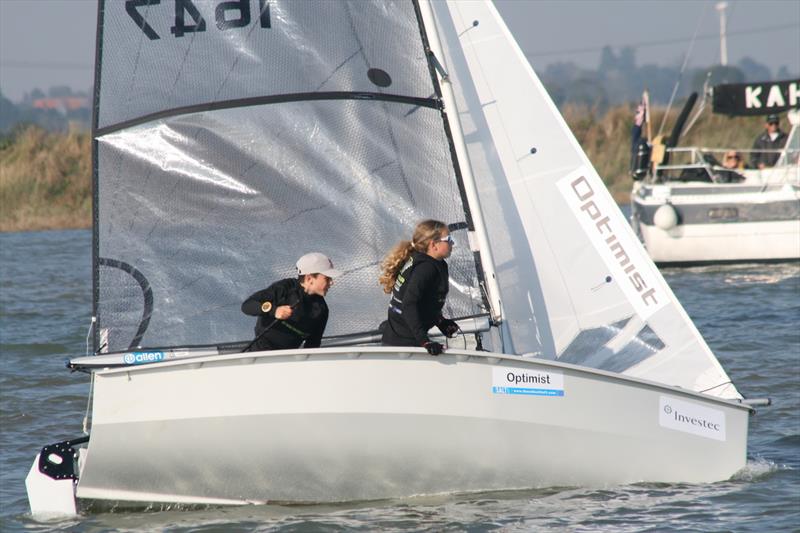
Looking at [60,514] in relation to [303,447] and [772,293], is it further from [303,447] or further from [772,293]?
[772,293]

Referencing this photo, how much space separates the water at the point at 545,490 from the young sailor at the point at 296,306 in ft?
2.59

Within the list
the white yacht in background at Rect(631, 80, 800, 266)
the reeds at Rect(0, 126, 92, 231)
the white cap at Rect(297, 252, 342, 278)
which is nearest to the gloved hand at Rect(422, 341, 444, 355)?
the white cap at Rect(297, 252, 342, 278)

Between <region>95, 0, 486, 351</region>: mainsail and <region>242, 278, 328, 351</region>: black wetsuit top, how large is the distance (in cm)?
45

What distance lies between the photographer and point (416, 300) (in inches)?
229

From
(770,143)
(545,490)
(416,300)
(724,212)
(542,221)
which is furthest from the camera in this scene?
(770,143)

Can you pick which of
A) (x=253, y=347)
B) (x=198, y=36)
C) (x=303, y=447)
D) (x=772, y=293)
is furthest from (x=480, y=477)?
(x=772, y=293)

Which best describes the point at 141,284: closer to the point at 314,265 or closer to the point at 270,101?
the point at 314,265

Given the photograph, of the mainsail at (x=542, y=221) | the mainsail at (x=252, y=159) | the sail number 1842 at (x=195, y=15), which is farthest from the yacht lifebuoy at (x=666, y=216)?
the sail number 1842 at (x=195, y=15)

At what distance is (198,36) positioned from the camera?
6305 mm

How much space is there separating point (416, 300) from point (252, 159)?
126cm

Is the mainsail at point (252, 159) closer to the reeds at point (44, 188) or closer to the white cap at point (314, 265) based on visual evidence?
the white cap at point (314, 265)

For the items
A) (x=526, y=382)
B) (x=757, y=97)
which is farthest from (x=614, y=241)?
(x=757, y=97)

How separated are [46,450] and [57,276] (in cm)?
1227

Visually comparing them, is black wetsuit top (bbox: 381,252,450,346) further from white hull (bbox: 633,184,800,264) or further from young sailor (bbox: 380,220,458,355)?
white hull (bbox: 633,184,800,264)
